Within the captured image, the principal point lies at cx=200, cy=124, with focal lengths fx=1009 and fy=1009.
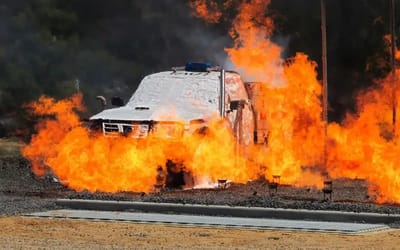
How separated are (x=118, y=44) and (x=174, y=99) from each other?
1452cm

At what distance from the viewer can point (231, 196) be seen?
17.4 meters

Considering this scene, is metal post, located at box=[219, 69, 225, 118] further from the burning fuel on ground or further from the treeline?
the treeline

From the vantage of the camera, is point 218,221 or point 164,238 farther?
point 218,221

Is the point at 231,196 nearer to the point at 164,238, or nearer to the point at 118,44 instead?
the point at 164,238

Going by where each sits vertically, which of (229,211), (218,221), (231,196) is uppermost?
(231,196)

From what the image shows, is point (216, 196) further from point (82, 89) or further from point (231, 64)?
point (82, 89)

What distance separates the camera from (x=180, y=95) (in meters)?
20.2

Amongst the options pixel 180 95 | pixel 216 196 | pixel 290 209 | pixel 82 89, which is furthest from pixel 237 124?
pixel 82 89

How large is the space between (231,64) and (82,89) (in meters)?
9.43

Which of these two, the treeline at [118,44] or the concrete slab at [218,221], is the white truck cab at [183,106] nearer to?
the concrete slab at [218,221]

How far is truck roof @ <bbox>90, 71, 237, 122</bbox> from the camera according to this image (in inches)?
741

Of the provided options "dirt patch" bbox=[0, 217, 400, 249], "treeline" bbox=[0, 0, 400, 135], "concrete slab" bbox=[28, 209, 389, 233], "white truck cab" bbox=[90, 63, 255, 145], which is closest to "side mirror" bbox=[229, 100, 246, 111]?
"white truck cab" bbox=[90, 63, 255, 145]

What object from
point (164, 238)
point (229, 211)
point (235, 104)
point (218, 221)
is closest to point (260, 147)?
point (235, 104)

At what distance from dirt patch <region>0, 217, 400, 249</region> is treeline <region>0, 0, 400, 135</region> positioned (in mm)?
14066
